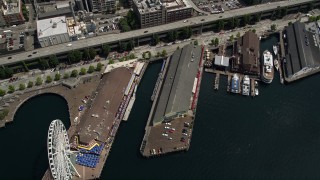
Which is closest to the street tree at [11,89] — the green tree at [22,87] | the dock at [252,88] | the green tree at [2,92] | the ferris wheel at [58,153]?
the green tree at [2,92]

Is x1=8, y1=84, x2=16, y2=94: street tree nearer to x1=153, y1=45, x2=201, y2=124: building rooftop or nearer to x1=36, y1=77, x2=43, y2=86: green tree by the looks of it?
x1=36, y1=77, x2=43, y2=86: green tree

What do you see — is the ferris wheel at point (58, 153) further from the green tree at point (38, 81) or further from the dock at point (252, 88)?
the dock at point (252, 88)

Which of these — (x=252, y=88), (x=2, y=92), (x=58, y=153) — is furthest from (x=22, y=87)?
(x=252, y=88)

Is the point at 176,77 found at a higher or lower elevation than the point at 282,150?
higher

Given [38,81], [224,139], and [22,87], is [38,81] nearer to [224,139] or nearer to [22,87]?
[22,87]

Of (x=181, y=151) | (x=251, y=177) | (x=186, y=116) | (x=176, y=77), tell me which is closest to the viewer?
(x=251, y=177)

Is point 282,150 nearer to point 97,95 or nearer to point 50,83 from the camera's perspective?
point 97,95

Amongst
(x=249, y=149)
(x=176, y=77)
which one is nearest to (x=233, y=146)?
(x=249, y=149)
